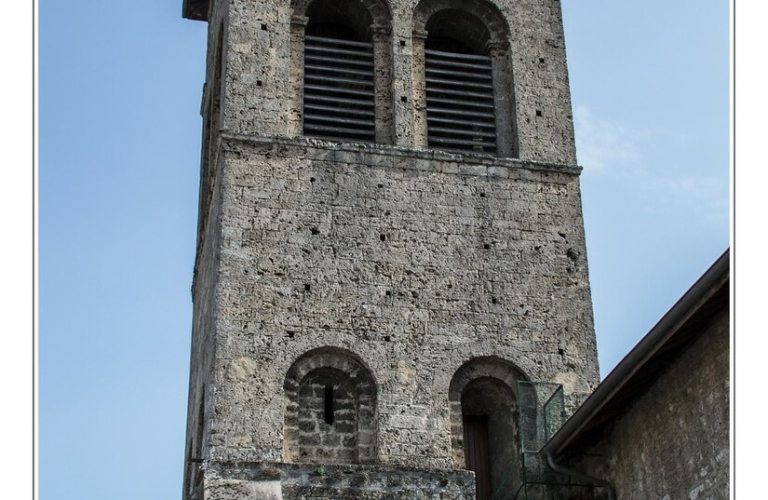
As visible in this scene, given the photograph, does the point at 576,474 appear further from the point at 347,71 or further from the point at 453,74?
the point at 347,71

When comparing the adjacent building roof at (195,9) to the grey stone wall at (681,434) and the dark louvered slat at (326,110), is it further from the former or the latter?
the grey stone wall at (681,434)

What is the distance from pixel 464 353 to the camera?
1252cm

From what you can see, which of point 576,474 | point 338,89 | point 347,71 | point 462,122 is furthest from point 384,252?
point 576,474

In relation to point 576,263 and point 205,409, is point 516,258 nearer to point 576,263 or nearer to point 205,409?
point 576,263

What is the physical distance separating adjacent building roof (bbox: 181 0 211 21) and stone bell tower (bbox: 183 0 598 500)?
316 cm

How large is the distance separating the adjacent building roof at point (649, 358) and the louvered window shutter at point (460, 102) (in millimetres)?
4574

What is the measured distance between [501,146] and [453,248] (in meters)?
1.94

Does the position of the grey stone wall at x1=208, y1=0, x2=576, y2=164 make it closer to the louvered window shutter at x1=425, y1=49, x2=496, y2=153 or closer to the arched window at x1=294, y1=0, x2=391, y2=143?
the arched window at x1=294, y1=0, x2=391, y2=143

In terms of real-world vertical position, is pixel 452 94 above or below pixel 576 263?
above

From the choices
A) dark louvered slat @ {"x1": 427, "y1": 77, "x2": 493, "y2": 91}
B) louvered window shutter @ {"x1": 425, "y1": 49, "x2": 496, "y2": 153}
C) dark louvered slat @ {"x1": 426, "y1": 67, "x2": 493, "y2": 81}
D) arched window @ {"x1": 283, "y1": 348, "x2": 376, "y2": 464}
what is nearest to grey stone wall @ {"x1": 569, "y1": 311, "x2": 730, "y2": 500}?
arched window @ {"x1": 283, "y1": 348, "x2": 376, "y2": 464}

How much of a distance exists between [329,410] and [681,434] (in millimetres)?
4106

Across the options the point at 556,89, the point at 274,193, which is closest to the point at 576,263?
the point at 556,89

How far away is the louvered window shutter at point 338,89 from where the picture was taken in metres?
14.2

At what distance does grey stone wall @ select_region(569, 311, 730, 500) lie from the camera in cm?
858
